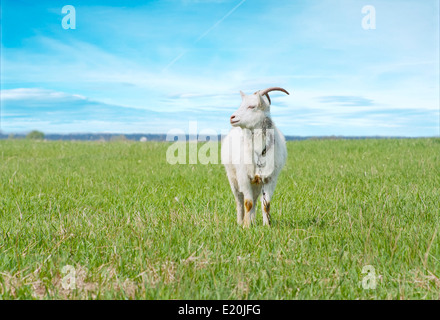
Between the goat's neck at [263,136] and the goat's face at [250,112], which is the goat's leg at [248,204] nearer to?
the goat's neck at [263,136]

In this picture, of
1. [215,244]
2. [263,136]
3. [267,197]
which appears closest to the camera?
[215,244]

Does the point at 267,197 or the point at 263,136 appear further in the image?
the point at 267,197

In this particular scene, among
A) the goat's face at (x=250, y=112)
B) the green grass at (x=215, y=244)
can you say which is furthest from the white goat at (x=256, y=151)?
the green grass at (x=215, y=244)

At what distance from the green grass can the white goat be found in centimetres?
47

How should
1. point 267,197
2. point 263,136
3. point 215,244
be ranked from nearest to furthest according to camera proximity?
point 215,244 → point 263,136 → point 267,197

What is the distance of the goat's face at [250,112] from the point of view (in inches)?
183

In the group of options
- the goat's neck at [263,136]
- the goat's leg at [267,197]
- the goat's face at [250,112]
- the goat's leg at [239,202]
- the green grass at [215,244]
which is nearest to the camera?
the green grass at [215,244]

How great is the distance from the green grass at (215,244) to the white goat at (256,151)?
1.55 ft

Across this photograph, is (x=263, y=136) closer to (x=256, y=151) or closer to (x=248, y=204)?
(x=256, y=151)

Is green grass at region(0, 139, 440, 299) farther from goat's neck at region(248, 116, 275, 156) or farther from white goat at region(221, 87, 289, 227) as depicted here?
goat's neck at region(248, 116, 275, 156)

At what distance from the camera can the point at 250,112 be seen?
4.70m

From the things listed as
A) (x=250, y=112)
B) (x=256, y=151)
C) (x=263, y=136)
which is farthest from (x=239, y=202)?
(x=250, y=112)

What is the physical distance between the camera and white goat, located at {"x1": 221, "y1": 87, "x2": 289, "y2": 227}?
4742mm

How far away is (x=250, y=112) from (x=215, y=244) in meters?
1.59
